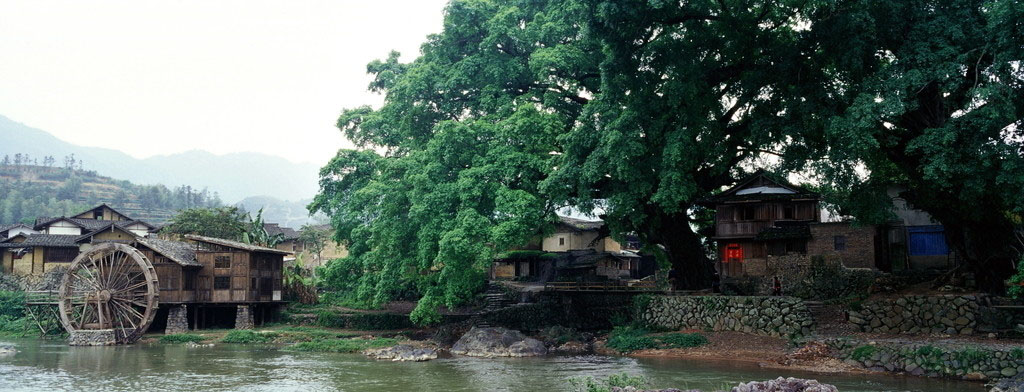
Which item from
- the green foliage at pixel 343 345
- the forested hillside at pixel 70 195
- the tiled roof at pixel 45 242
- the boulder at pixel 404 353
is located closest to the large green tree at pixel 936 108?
the boulder at pixel 404 353

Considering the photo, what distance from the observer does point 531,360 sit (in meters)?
31.0

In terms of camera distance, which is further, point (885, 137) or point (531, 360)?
point (531, 360)

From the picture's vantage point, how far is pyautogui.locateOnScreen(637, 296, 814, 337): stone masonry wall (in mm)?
29859

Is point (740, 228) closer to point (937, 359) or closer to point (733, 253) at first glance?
point (733, 253)

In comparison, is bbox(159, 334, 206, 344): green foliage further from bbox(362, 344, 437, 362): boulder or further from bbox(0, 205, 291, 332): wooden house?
bbox(362, 344, 437, 362): boulder

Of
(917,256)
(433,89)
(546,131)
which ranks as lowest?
(917,256)

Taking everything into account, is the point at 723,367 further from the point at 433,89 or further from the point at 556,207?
the point at 433,89

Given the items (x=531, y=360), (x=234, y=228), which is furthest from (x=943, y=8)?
(x=234, y=228)

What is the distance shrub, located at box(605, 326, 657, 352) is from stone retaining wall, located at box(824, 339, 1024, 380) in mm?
8383

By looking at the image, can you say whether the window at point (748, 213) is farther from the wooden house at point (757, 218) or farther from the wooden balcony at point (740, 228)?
the wooden balcony at point (740, 228)

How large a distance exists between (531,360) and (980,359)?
51.5 feet

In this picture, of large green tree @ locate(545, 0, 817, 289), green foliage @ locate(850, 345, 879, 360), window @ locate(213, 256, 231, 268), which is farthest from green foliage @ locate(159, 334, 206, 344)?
green foliage @ locate(850, 345, 879, 360)

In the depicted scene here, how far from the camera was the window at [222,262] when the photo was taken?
45094 mm

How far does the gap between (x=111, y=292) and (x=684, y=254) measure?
30.6 metres
